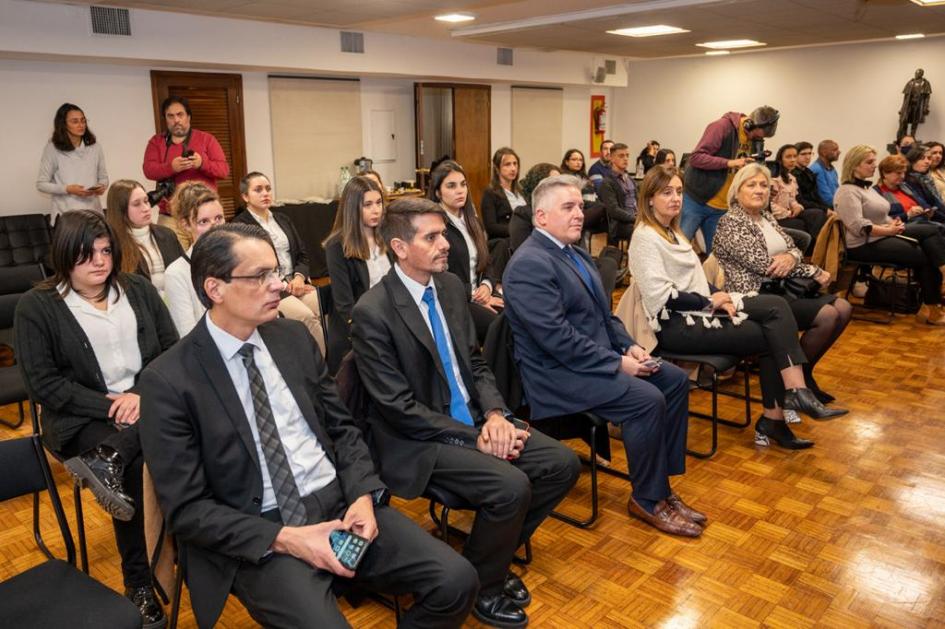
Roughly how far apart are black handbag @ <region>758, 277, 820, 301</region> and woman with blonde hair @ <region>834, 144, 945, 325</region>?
2198 millimetres

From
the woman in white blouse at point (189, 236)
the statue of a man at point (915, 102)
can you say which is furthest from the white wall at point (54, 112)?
the statue of a man at point (915, 102)

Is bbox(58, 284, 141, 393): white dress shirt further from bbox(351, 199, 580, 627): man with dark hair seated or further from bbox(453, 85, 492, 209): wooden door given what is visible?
bbox(453, 85, 492, 209): wooden door

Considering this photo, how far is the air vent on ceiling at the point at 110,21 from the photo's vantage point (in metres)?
5.84

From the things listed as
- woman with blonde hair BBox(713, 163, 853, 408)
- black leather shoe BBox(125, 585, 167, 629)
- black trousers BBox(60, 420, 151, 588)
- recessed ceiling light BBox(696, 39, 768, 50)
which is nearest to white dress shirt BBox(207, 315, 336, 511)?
black trousers BBox(60, 420, 151, 588)

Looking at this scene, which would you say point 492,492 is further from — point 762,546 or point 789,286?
point 789,286

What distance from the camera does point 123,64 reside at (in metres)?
6.54

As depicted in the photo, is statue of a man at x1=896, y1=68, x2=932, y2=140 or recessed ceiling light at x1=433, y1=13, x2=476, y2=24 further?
statue of a man at x1=896, y1=68, x2=932, y2=140

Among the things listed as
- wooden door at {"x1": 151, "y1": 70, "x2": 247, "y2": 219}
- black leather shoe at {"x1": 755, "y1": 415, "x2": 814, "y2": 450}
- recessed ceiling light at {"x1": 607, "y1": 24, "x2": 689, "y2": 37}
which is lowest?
black leather shoe at {"x1": 755, "y1": 415, "x2": 814, "y2": 450}

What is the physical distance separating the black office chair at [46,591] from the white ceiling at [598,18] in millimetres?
4859

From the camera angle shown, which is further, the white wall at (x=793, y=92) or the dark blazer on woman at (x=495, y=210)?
the white wall at (x=793, y=92)

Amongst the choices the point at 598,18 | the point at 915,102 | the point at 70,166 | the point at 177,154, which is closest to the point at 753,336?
the point at 177,154

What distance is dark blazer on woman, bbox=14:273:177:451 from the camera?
94.3 inches

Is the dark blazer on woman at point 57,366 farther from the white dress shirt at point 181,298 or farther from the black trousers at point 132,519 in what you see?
the white dress shirt at point 181,298

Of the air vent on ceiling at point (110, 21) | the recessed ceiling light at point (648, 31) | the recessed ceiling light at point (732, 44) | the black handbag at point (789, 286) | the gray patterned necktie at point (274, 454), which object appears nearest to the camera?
the gray patterned necktie at point (274, 454)
